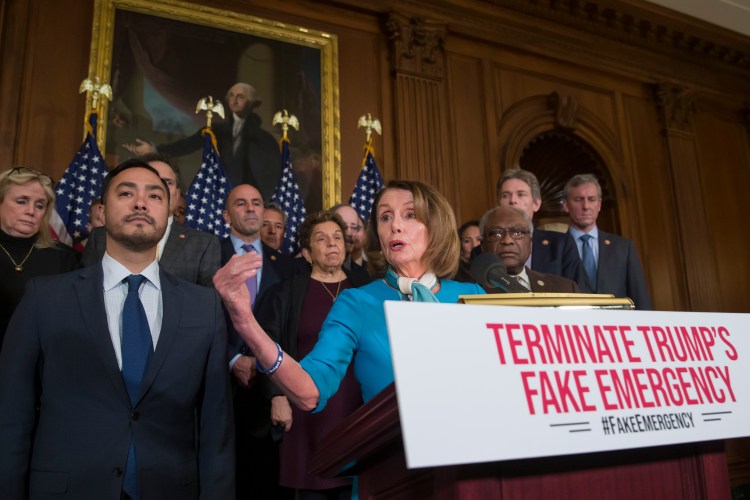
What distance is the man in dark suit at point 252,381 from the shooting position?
9.89 feet

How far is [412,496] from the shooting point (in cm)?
107

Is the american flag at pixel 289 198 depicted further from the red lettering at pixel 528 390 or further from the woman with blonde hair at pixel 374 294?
the red lettering at pixel 528 390

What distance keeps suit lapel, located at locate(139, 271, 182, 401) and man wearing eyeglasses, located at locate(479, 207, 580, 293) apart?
54.4 inches

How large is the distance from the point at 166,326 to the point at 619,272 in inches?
120

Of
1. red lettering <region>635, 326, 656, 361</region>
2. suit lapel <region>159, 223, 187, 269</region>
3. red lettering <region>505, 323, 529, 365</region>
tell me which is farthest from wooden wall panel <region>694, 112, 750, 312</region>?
red lettering <region>505, 323, 529, 365</region>

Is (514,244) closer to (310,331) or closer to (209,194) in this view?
(310,331)

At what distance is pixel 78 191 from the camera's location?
4480 mm

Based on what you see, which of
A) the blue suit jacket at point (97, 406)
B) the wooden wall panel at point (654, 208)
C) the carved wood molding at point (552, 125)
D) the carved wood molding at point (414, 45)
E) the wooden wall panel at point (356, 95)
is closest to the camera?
the blue suit jacket at point (97, 406)

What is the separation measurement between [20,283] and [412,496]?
235 cm

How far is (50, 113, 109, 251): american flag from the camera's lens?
434cm

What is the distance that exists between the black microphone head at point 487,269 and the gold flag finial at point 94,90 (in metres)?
3.90

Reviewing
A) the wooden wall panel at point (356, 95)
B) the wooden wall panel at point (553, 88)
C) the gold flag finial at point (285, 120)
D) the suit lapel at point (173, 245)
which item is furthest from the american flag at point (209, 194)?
the wooden wall panel at point (553, 88)

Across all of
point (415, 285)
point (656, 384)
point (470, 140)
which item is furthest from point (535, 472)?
point (470, 140)

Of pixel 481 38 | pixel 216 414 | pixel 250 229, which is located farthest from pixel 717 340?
pixel 481 38
